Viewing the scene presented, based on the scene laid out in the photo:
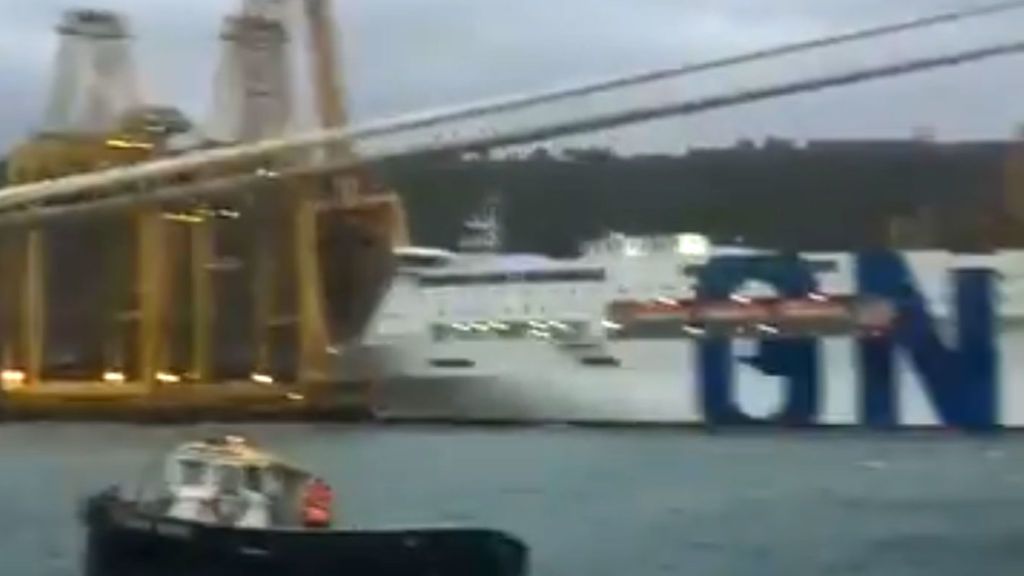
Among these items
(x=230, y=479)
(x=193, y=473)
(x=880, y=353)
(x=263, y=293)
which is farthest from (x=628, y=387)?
(x=230, y=479)

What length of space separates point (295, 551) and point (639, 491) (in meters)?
10.2

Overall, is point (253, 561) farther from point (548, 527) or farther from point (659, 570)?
point (548, 527)

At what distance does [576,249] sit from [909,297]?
9.05 feet

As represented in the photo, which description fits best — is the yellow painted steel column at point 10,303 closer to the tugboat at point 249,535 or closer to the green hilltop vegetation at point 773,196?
the green hilltop vegetation at point 773,196

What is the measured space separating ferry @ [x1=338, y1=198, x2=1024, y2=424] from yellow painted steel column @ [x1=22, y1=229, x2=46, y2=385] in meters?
6.51

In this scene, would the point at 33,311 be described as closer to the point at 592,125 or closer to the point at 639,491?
the point at 639,491

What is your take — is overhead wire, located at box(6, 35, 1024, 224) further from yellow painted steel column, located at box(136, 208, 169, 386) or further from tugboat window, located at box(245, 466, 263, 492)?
yellow painted steel column, located at box(136, 208, 169, 386)

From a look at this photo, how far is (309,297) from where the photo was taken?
101 ft

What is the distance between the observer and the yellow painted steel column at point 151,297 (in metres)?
31.0

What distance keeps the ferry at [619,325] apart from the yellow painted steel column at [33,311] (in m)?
6.51

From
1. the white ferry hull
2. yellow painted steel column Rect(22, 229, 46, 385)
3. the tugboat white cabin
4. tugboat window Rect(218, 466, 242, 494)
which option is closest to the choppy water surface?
the white ferry hull

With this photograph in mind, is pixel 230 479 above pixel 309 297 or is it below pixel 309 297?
below

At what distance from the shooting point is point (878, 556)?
15.1 m

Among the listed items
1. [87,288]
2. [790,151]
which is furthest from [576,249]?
[87,288]
